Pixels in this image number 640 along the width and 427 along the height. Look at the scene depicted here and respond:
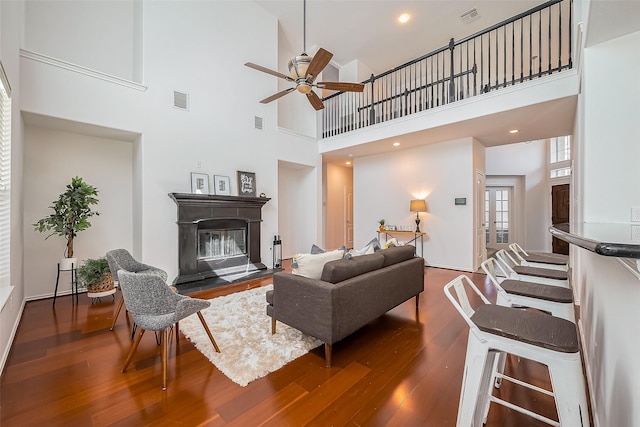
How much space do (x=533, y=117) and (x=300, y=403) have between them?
206 inches

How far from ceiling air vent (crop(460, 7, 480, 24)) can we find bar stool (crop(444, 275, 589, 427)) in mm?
6426

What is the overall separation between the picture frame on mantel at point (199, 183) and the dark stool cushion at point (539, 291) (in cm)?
446

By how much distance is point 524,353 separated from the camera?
126 cm

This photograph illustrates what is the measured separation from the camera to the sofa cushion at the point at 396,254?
297 centimetres

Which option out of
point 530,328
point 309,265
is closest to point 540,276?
point 530,328

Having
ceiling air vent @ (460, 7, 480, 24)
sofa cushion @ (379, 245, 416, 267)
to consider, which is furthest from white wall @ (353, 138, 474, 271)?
sofa cushion @ (379, 245, 416, 267)

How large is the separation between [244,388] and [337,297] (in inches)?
36.1

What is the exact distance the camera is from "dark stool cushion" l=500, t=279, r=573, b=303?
5.97ft

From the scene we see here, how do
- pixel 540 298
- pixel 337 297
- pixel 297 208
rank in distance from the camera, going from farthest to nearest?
pixel 297 208
pixel 337 297
pixel 540 298

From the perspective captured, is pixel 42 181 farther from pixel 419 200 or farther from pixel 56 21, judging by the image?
pixel 419 200

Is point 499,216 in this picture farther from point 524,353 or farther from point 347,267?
point 524,353

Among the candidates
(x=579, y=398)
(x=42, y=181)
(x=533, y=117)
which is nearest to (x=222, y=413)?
(x=579, y=398)

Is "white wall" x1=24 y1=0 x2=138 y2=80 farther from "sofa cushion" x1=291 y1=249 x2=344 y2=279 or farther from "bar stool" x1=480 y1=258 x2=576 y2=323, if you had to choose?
"bar stool" x1=480 y1=258 x2=576 y2=323

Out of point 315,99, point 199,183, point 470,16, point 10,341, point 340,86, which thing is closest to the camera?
point 10,341
